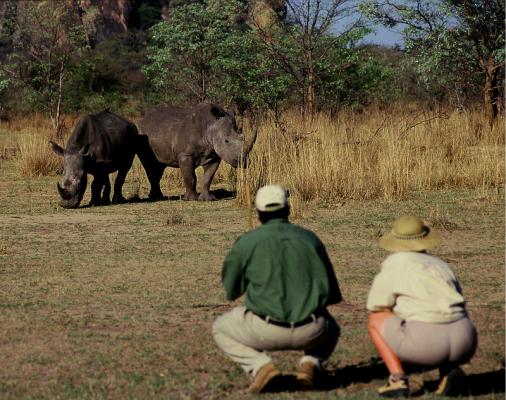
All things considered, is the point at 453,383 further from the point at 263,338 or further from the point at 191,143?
the point at 191,143

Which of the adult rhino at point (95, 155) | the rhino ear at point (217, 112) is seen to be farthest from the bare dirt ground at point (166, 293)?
the rhino ear at point (217, 112)

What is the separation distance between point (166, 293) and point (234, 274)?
3.23 metres

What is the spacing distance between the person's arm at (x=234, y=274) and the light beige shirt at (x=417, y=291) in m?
0.72

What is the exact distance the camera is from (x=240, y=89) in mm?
26047

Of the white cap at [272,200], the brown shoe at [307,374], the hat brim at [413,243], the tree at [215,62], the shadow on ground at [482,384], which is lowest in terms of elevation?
the shadow on ground at [482,384]

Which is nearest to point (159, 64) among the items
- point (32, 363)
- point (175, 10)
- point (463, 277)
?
point (175, 10)

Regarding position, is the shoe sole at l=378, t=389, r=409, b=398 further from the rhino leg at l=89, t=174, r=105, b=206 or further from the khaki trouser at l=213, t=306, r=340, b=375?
the rhino leg at l=89, t=174, r=105, b=206

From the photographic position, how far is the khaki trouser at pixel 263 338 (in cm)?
597

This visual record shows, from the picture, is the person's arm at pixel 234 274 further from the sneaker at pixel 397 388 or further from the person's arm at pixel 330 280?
the sneaker at pixel 397 388

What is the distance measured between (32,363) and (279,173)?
8.70m

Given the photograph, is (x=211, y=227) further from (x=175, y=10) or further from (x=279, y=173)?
(x=175, y=10)

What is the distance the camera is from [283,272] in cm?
595

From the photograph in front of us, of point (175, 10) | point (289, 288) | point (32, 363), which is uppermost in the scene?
point (175, 10)

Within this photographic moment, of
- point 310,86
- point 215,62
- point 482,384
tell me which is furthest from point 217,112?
point 482,384
